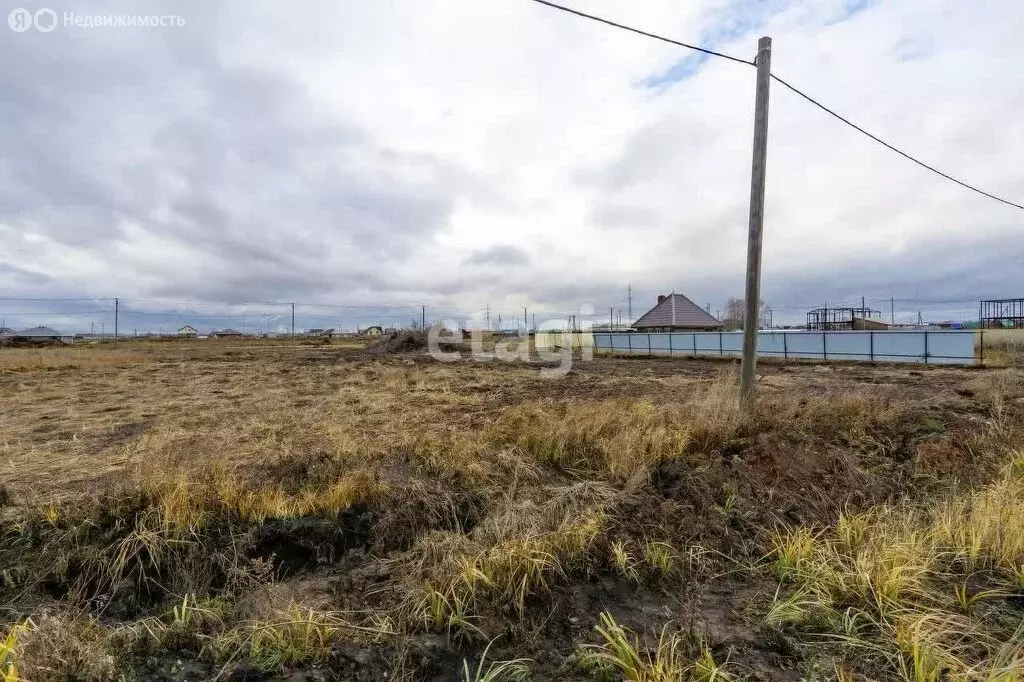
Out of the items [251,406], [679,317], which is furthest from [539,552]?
[679,317]

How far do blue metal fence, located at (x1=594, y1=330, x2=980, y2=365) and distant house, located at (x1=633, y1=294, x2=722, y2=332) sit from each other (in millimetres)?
11452

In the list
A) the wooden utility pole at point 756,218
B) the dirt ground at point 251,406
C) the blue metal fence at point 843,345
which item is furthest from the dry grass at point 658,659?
the blue metal fence at point 843,345

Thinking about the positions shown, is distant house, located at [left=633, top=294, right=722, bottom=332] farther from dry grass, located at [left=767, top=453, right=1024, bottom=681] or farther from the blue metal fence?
dry grass, located at [left=767, top=453, right=1024, bottom=681]

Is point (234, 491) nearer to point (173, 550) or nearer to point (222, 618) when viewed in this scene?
point (173, 550)

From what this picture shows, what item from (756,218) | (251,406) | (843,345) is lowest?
(251,406)

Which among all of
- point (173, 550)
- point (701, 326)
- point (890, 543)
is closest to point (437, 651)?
point (173, 550)

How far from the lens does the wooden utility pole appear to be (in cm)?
652

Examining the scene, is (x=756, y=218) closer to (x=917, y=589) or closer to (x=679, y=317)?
(x=917, y=589)

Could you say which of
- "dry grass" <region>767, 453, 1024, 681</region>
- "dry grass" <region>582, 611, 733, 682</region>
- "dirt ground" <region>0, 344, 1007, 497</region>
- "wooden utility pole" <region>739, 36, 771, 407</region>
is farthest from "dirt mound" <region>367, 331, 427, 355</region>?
"dry grass" <region>582, 611, 733, 682</region>

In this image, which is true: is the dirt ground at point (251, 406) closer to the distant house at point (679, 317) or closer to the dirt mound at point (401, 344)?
the dirt mound at point (401, 344)

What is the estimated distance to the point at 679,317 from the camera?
1688 inches

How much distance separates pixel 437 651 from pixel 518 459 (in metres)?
2.67

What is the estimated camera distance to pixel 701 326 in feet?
141

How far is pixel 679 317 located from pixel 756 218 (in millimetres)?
38120
